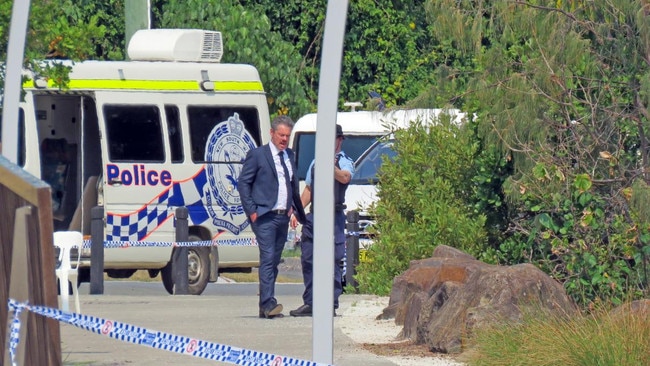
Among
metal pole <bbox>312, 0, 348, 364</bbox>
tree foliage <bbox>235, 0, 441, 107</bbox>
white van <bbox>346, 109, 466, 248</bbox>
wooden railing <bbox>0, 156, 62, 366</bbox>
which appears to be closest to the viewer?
wooden railing <bbox>0, 156, 62, 366</bbox>

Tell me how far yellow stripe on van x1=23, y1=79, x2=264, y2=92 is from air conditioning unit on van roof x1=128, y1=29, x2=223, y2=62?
1.35 ft

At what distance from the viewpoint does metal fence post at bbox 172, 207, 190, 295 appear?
1533 cm

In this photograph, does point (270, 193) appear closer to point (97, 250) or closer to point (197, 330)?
point (197, 330)

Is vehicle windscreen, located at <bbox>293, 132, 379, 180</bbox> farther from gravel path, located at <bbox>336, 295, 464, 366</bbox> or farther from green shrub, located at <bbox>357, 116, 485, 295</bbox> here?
gravel path, located at <bbox>336, 295, 464, 366</bbox>

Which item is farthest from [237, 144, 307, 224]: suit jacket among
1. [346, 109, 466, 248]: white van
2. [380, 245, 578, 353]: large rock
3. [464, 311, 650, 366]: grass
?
[346, 109, 466, 248]: white van

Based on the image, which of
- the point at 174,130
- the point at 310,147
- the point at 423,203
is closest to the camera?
the point at 423,203

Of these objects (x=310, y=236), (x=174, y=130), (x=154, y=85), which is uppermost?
(x=154, y=85)

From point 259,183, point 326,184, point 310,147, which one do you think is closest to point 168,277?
point 310,147

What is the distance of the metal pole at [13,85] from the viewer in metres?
7.64

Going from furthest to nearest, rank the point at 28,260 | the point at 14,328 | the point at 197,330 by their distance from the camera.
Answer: the point at 197,330, the point at 14,328, the point at 28,260

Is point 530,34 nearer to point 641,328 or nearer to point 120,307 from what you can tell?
point 641,328

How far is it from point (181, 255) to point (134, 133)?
1.60 meters

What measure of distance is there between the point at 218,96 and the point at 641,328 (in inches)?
366

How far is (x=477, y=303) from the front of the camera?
9305 millimetres
